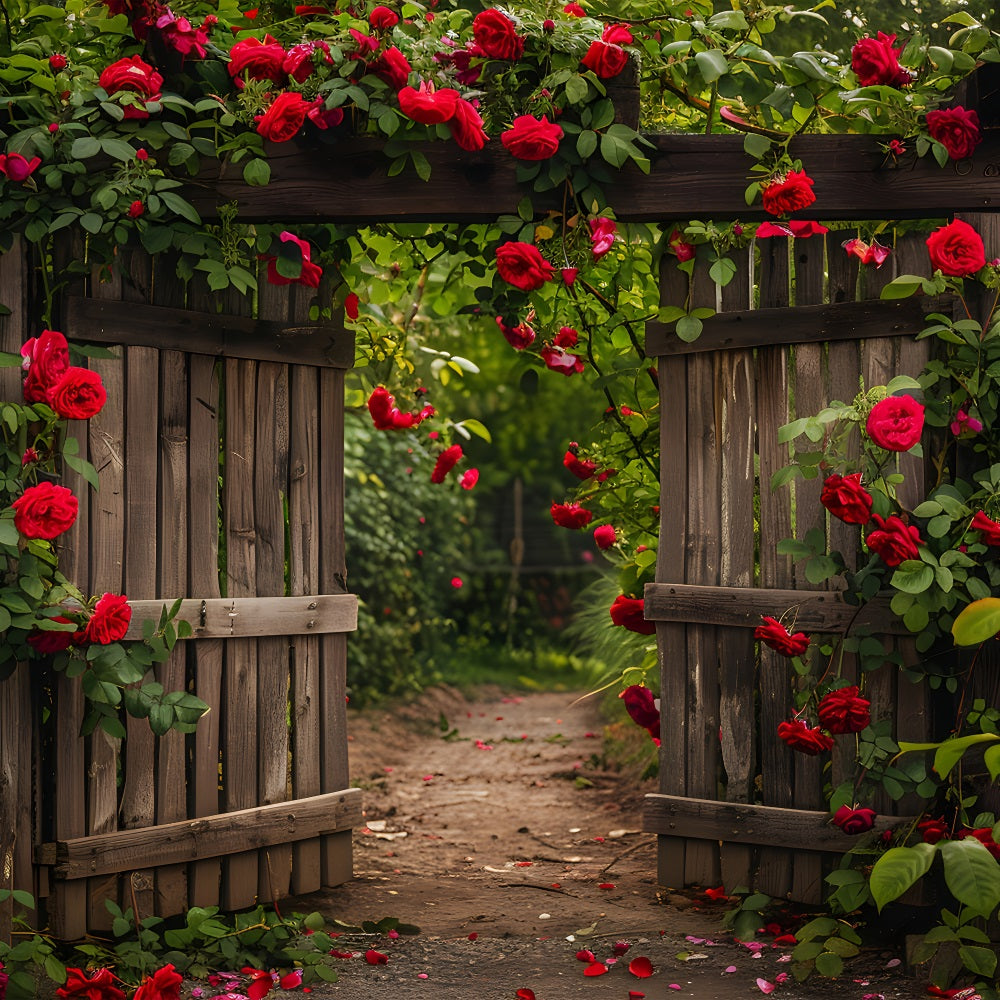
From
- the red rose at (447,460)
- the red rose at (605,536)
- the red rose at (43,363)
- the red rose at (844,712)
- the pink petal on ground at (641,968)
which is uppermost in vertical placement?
the red rose at (43,363)

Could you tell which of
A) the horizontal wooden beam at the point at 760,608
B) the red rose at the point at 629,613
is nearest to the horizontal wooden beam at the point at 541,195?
the horizontal wooden beam at the point at 760,608

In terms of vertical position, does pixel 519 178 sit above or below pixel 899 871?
above

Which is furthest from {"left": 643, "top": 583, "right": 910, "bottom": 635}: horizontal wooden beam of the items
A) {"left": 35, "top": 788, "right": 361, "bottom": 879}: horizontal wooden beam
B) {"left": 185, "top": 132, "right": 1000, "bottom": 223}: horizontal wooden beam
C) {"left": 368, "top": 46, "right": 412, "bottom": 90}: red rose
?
{"left": 368, "top": 46, "right": 412, "bottom": 90}: red rose

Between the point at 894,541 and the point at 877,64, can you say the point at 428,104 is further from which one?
the point at 894,541

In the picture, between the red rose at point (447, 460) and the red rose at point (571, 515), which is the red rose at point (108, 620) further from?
the red rose at point (447, 460)

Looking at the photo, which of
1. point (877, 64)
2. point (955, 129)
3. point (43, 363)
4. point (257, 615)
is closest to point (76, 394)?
point (43, 363)

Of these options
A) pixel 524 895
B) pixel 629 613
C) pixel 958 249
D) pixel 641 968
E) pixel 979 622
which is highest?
pixel 958 249

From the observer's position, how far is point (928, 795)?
3.01 m

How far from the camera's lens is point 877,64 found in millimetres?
2941

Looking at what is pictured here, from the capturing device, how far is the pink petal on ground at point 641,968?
9.85ft

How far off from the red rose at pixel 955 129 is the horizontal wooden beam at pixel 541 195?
0.36ft

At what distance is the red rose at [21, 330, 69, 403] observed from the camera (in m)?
2.81

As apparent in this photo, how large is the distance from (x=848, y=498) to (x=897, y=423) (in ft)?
0.75

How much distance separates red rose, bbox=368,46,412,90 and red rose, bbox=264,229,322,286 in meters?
0.56
